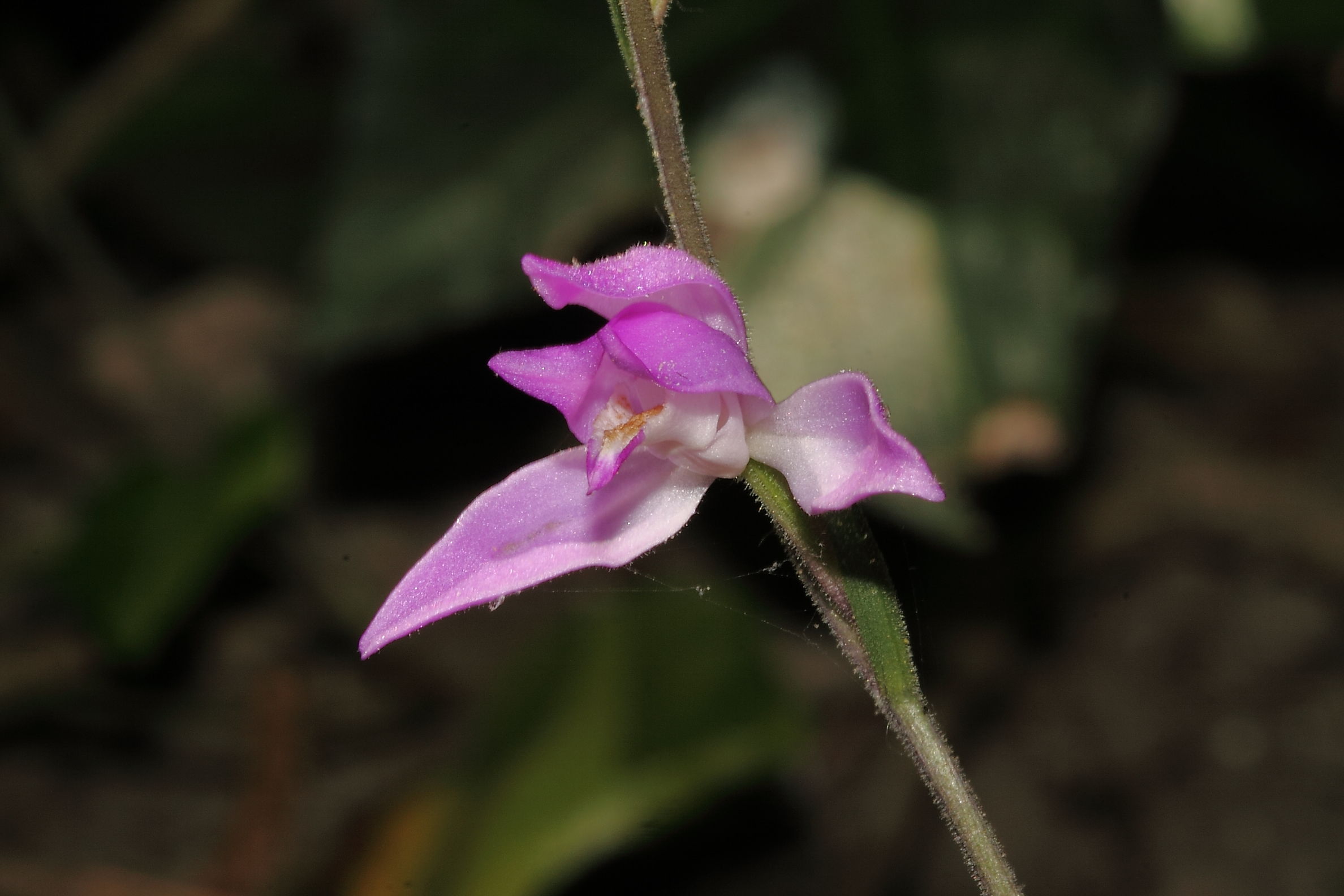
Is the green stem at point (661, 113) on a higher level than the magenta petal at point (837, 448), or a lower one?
higher

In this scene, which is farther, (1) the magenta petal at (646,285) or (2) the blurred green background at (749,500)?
(2) the blurred green background at (749,500)

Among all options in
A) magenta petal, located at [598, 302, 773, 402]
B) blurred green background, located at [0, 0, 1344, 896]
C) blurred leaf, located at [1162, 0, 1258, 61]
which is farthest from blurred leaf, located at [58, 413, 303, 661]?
magenta petal, located at [598, 302, 773, 402]

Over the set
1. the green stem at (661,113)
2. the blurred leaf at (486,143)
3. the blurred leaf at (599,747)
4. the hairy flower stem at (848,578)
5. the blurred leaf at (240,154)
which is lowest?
the blurred leaf at (599,747)

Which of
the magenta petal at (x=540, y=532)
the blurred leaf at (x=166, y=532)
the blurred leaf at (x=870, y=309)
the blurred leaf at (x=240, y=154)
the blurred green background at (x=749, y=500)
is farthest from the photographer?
the blurred leaf at (x=240, y=154)

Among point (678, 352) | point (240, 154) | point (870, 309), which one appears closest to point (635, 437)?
point (678, 352)

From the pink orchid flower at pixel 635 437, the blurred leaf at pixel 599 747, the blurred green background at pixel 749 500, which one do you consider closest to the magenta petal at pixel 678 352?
the pink orchid flower at pixel 635 437

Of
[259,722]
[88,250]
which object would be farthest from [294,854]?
[88,250]

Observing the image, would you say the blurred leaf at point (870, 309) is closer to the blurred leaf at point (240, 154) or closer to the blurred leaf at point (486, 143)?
the blurred leaf at point (486, 143)
